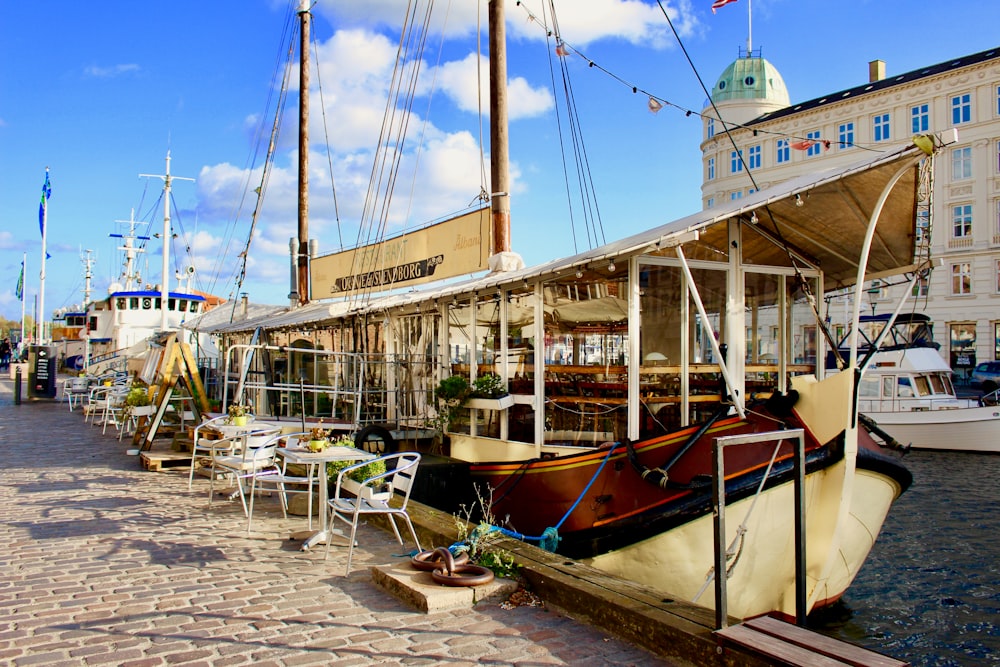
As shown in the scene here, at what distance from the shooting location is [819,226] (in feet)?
25.5

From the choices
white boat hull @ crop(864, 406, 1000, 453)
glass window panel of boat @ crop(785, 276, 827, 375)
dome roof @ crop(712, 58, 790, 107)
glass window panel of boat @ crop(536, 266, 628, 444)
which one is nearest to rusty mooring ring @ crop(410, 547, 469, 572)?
glass window panel of boat @ crop(536, 266, 628, 444)

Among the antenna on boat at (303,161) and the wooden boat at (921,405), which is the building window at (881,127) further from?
the antenna on boat at (303,161)

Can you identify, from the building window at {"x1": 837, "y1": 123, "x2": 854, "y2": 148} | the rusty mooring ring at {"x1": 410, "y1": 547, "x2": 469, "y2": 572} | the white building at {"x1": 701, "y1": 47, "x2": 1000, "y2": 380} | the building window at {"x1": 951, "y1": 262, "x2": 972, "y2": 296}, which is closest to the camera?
the rusty mooring ring at {"x1": 410, "y1": 547, "x2": 469, "y2": 572}

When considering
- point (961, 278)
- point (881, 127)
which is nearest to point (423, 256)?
point (961, 278)

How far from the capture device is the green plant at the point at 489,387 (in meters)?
8.62

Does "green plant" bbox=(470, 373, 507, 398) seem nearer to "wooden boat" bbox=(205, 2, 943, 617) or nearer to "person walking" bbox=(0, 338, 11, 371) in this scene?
"wooden boat" bbox=(205, 2, 943, 617)

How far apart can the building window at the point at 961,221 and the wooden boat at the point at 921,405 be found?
19.1 metres

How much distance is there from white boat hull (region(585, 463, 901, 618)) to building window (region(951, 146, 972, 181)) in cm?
4078

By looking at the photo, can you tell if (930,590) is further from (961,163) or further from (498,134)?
(961,163)

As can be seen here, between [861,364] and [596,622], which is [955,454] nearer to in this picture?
[861,364]

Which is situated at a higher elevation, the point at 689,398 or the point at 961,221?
the point at 961,221

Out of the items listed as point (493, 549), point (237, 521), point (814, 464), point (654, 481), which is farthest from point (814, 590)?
point (237, 521)

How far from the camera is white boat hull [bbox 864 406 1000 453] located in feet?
68.8

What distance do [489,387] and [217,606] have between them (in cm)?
453
